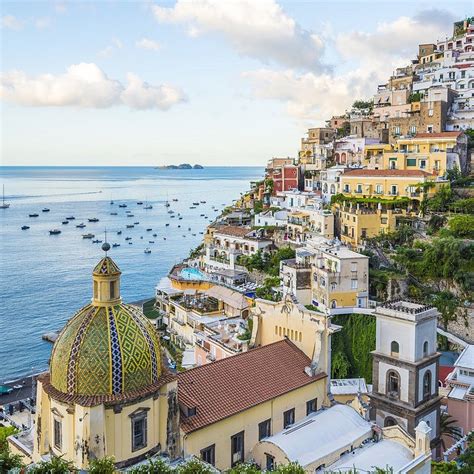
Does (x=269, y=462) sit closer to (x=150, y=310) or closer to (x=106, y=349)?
(x=106, y=349)

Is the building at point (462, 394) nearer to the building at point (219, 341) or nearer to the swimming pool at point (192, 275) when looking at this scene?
the building at point (219, 341)

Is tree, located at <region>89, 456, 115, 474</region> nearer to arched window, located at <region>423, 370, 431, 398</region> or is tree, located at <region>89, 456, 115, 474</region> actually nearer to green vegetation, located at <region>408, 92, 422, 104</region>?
arched window, located at <region>423, 370, 431, 398</region>

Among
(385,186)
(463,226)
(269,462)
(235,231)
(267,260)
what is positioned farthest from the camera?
(235,231)

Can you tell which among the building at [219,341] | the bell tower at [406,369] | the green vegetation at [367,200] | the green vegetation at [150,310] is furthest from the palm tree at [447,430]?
the green vegetation at [150,310]

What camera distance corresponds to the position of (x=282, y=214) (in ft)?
195

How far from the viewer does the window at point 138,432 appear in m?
15.2

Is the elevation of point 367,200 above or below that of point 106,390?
above

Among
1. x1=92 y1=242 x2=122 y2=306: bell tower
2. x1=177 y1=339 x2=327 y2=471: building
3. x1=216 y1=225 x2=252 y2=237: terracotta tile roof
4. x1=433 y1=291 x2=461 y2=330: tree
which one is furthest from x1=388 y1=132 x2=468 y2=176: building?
x1=92 y1=242 x2=122 y2=306: bell tower

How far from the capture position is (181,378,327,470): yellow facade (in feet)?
53.7

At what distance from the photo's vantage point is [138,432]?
1534 cm

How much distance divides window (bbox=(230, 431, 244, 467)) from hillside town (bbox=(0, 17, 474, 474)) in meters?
0.05

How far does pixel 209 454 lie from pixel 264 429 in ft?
7.82

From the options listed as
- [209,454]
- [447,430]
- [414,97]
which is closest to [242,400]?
[209,454]

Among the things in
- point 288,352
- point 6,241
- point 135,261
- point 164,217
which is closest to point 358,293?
point 288,352
